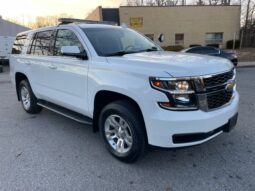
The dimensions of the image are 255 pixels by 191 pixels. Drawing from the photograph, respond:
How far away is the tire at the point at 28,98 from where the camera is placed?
5545 millimetres

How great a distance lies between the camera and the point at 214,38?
30844 mm

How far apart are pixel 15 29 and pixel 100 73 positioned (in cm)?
2961

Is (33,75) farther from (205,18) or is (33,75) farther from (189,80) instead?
(205,18)

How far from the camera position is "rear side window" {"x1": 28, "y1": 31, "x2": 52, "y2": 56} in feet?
15.2

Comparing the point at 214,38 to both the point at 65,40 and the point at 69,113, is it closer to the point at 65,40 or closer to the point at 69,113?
the point at 65,40

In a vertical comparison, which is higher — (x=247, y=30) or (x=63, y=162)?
(x=247, y=30)

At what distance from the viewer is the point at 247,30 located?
37.3m

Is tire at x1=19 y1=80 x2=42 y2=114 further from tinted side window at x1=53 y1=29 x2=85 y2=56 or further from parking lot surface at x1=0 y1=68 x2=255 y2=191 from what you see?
tinted side window at x1=53 y1=29 x2=85 y2=56

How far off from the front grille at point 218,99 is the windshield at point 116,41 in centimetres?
150

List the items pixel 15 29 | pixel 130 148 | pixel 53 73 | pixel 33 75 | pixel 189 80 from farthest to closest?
pixel 15 29 → pixel 33 75 → pixel 53 73 → pixel 130 148 → pixel 189 80

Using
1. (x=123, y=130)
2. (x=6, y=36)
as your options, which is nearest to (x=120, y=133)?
(x=123, y=130)

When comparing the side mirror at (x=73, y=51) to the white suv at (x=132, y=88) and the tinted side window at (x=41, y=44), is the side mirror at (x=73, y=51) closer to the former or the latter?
the white suv at (x=132, y=88)

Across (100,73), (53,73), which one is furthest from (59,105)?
(100,73)

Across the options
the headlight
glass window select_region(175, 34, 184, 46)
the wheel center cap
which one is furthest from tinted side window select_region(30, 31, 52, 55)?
glass window select_region(175, 34, 184, 46)
